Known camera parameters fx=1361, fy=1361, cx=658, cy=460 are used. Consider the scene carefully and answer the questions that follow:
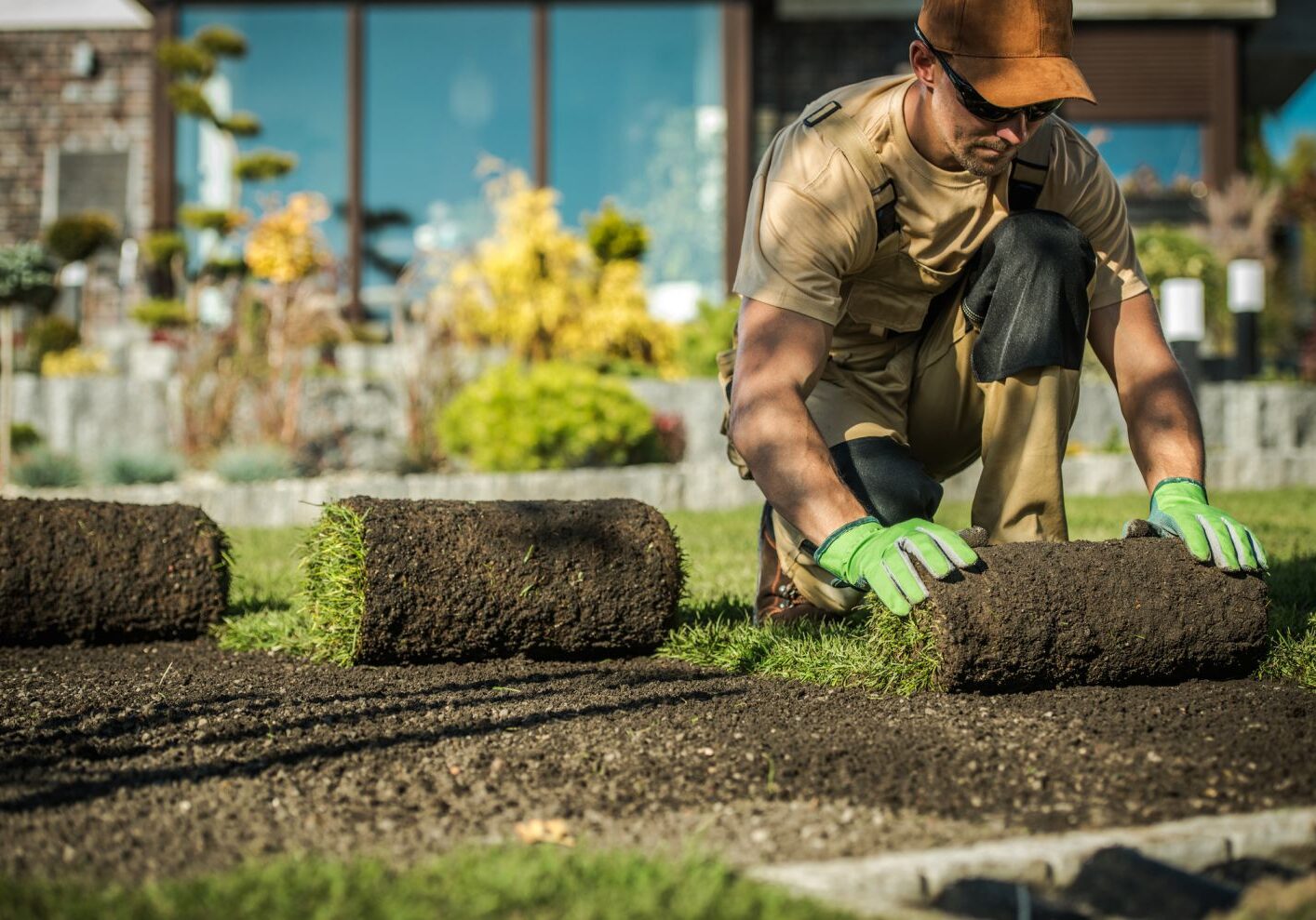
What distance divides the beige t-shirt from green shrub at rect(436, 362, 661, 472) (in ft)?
12.8

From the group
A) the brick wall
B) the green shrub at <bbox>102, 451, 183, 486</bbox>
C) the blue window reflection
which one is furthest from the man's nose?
the brick wall

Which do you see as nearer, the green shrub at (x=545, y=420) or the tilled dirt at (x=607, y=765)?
the tilled dirt at (x=607, y=765)

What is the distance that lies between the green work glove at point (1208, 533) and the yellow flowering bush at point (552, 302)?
6.75 meters

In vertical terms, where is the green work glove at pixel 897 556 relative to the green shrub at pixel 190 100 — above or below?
below

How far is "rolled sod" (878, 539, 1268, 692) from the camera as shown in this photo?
112 inches

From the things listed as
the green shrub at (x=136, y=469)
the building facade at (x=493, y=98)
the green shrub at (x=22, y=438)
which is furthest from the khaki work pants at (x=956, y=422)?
the building facade at (x=493, y=98)

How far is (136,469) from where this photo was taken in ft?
25.5

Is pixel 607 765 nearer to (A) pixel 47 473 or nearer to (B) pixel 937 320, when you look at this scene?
(B) pixel 937 320

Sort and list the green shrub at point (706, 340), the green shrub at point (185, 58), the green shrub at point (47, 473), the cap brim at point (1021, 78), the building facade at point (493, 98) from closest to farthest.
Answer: the cap brim at point (1021, 78)
the green shrub at point (47, 473)
the green shrub at point (706, 340)
the green shrub at point (185, 58)
the building facade at point (493, 98)

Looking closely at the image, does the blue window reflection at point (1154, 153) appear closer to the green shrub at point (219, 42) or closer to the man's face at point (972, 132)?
the green shrub at point (219, 42)

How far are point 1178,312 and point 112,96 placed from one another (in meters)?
10.2

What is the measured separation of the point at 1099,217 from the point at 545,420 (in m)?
4.40

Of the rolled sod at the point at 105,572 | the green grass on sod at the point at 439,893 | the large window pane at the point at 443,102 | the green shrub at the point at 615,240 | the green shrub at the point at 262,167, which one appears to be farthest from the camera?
the large window pane at the point at 443,102

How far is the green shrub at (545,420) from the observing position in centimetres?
760
